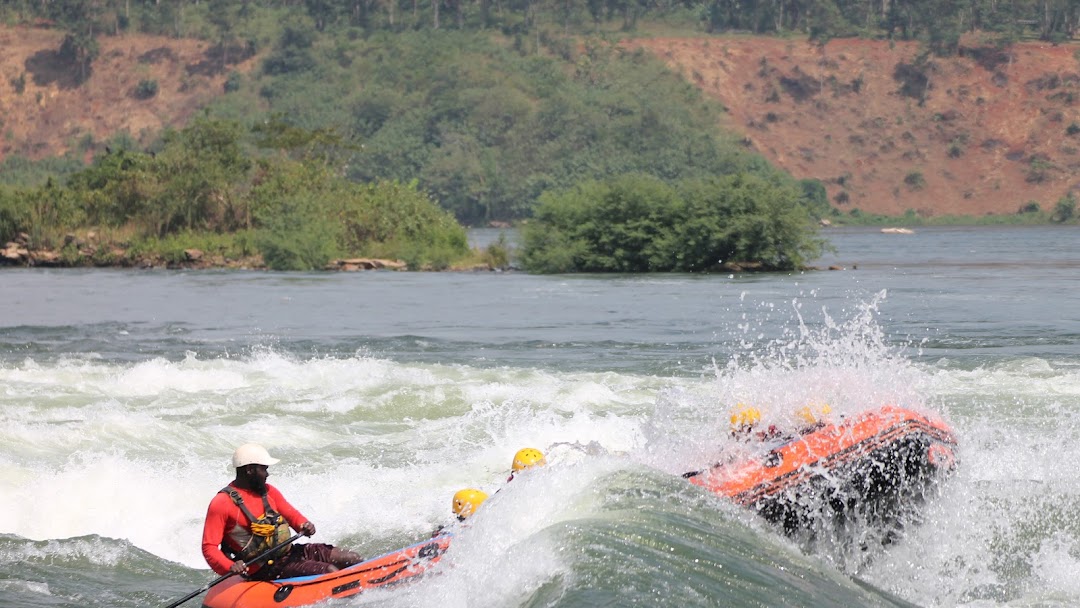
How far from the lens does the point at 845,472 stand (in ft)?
38.2

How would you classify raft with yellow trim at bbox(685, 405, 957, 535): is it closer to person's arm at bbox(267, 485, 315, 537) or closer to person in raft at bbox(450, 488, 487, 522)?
person in raft at bbox(450, 488, 487, 522)

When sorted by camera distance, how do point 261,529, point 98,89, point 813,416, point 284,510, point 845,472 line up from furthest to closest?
point 98,89
point 813,416
point 845,472
point 284,510
point 261,529

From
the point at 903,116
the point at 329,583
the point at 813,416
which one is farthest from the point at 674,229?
the point at 903,116

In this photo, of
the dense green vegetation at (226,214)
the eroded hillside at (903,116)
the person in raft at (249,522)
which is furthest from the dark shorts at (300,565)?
the eroded hillside at (903,116)

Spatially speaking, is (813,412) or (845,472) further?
(813,412)

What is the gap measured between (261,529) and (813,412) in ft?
15.0

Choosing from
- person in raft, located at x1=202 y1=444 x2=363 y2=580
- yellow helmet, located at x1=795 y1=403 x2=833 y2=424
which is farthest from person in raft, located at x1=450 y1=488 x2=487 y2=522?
yellow helmet, located at x1=795 y1=403 x2=833 y2=424

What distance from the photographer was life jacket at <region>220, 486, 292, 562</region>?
31.7ft

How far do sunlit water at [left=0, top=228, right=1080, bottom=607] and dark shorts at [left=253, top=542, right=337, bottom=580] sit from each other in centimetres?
47

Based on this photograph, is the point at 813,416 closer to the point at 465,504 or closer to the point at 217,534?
the point at 465,504

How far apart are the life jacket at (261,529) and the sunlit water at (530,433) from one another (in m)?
0.73

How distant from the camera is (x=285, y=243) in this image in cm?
4922

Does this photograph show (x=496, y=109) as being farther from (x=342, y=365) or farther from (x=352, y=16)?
(x=342, y=365)

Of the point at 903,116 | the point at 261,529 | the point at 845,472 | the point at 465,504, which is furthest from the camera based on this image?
the point at 903,116
